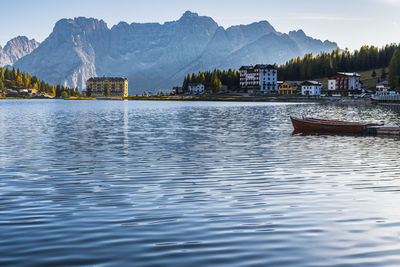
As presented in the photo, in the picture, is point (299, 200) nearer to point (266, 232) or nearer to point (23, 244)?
point (266, 232)

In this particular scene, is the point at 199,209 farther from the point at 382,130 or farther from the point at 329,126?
the point at 329,126

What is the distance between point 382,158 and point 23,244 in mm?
30281

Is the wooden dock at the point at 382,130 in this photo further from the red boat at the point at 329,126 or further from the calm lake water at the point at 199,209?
the calm lake water at the point at 199,209

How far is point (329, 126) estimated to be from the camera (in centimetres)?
6169

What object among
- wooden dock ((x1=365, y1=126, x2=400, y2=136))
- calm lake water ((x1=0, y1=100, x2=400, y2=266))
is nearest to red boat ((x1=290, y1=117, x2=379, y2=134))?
wooden dock ((x1=365, y1=126, x2=400, y2=136))

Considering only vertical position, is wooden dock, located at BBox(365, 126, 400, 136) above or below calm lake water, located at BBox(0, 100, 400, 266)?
above

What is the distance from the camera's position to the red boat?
60375 mm

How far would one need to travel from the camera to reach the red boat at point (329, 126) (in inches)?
2377

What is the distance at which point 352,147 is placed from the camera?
44.2 m

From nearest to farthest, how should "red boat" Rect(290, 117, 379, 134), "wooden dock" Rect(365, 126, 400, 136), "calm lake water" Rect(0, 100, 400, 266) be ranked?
"calm lake water" Rect(0, 100, 400, 266) → "wooden dock" Rect(365, 126, 400, 136) → "red boat" Rect(290, 117, 379, 134)

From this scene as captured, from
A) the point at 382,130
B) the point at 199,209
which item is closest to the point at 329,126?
the point at 382,130

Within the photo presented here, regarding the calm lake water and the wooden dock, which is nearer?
the calm lake water

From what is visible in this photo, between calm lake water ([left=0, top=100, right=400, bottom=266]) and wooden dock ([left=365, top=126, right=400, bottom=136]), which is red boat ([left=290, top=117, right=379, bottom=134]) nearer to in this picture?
wooden dock ([left=365, top=126, right=400, bottom=136])

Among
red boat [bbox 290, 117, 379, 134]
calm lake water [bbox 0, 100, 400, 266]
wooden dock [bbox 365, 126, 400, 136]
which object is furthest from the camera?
red boat [bbox 290, 117, 379, 134]
